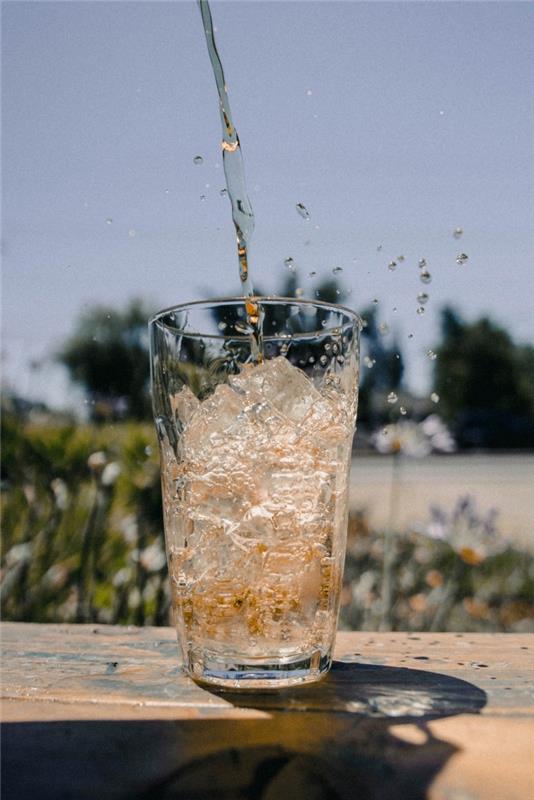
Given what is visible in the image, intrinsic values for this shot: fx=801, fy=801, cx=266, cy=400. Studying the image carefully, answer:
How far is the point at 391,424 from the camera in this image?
8.95ft

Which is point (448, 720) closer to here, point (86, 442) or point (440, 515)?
point (440, 515)

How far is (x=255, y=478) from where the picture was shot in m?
0.92

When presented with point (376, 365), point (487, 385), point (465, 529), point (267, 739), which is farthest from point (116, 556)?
point (487, 385)

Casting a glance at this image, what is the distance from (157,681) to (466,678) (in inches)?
14.8

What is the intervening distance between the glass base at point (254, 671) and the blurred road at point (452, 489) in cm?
360

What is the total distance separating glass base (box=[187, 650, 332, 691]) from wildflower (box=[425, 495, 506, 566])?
1.73 m

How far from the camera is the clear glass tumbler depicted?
0.92 m

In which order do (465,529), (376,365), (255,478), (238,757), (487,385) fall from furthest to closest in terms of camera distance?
(487,385) < (465,529) < (376,365) < (255,478) < (238,757)

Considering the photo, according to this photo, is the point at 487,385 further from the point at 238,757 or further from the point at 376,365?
the point at 238,757

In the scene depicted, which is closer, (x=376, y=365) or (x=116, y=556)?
(x=376, y=365)

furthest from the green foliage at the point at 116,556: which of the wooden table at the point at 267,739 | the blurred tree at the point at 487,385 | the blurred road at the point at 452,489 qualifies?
the blurred tree at the point at 487,385

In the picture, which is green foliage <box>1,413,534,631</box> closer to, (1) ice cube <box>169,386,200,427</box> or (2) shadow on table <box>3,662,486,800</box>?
(1) ice cube <box>169,386,200,427</box>

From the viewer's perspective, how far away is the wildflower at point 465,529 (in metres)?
2.68

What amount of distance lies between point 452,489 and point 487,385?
20477 millimetres
